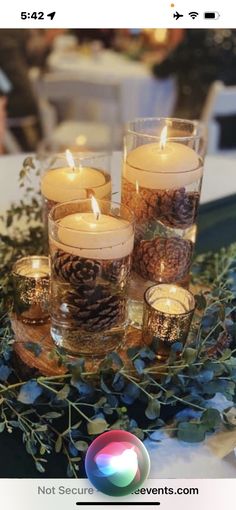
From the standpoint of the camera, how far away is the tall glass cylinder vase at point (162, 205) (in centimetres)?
46

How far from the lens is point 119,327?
0.44 m

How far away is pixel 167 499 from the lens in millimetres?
389

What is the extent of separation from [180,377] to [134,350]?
0.13 ft

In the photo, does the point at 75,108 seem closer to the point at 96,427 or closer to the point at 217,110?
the point at 217,110

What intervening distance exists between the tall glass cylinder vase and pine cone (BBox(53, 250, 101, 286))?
0.08 m
